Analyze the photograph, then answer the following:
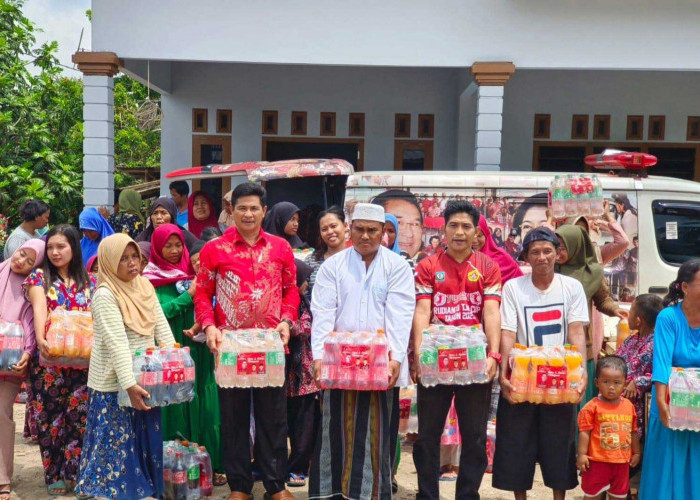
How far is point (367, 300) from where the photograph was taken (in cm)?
431

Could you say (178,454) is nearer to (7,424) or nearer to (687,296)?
(7,424)

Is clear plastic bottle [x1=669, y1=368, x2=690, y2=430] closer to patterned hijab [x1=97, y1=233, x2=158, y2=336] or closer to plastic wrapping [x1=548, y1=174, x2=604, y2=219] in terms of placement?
plastic wrapping [x1=548, y1=174, x2=604, y2=219]

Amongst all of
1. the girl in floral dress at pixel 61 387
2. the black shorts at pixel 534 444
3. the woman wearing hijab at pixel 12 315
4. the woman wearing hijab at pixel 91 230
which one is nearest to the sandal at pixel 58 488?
the girl in floral dress at pixel 61 387

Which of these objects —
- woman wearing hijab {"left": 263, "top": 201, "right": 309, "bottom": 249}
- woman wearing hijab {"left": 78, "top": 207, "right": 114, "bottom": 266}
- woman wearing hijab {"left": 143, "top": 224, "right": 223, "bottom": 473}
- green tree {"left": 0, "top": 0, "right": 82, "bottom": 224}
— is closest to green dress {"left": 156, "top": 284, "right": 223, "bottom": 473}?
woman wearing hijab {"left": 143, "top": 224, "right": 223, "bottom": 473}

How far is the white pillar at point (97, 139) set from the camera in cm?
1022

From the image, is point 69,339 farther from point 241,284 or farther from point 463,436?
point 463,436

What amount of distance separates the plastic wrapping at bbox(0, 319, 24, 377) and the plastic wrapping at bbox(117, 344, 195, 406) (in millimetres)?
838

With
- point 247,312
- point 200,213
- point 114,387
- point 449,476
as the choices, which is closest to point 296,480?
point 449,476

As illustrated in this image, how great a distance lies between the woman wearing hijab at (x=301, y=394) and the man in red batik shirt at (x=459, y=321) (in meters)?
Answer: 0.86

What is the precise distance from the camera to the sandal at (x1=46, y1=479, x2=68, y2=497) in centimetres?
491

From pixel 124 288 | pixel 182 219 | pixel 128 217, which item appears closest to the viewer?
pixel 124 288

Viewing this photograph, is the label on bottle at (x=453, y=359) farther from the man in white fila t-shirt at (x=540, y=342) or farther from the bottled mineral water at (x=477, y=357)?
the man in white fila t-shirt at (x=540, y=342)

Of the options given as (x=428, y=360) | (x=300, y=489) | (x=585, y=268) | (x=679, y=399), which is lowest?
(x=300, y=489)

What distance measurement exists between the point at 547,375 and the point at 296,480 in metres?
1.93
